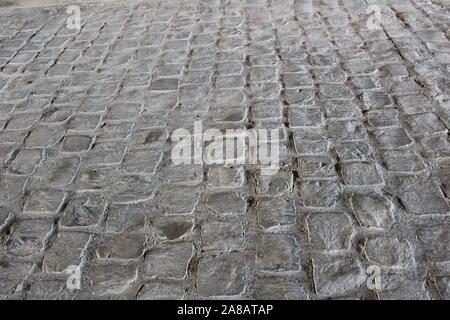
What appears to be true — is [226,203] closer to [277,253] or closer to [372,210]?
[277,253]

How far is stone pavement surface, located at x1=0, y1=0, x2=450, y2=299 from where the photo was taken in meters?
2.40

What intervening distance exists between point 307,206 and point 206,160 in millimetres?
847

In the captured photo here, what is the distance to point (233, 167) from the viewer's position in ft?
10.3

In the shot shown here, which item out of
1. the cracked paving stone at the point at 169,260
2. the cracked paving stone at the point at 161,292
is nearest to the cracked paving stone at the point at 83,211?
the cracked paving stone at the point at 169,260

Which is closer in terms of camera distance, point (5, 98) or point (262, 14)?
point (5, 98)

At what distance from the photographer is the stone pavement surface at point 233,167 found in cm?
240

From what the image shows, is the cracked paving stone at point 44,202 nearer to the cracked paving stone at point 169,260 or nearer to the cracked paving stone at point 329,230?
the cracked paving stone at point 169,260

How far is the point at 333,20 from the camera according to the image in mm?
5246

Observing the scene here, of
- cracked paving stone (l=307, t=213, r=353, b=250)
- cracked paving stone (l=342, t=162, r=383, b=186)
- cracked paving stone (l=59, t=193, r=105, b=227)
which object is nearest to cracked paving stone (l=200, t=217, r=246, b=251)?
cracked paving stone (l=307, t=213, r=353, b=250)

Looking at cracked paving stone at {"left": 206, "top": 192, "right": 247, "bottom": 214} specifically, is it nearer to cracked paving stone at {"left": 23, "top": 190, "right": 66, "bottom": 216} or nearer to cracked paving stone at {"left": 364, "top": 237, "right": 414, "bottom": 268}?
cracked paving stone at {"left": 364, "top": 237, "right": 414, "bottom": 268}

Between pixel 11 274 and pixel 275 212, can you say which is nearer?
pixel 11 274

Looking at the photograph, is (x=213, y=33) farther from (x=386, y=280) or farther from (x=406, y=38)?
(x=386, y=280)

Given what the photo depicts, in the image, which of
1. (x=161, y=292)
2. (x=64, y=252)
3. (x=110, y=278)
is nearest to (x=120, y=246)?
(x=110, y=278)

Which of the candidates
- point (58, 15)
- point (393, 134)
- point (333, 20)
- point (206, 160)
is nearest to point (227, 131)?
point (206, 160)
